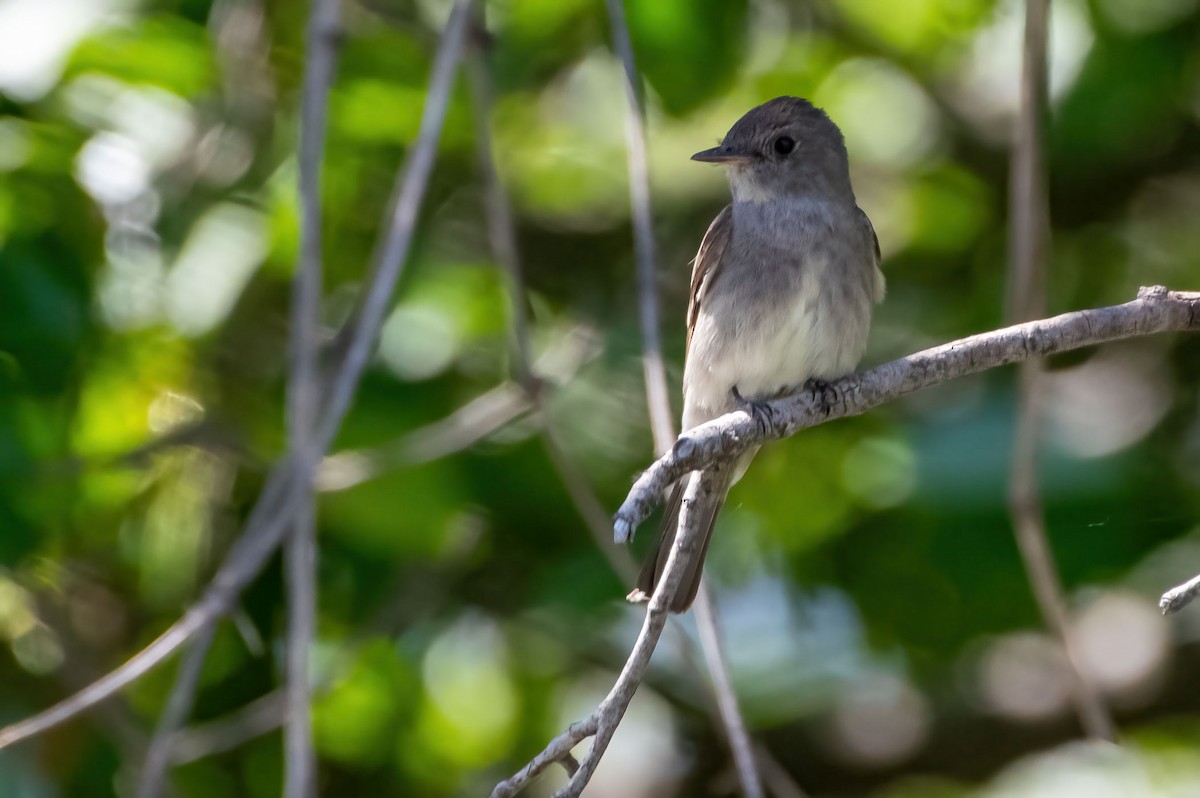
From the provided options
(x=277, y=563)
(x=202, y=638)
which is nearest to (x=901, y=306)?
(x=277, y=563)

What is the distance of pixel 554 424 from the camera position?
12.2 feet

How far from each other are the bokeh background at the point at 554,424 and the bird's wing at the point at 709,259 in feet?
0.72

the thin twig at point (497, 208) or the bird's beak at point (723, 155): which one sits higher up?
the bird's beak at point (723, 155)

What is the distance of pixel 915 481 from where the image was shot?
3.46 m

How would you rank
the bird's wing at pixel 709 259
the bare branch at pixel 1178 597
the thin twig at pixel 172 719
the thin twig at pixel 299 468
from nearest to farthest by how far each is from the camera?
the bare branch at pixel 1178 597 < the thin twig at pixel 299 468 < the thin twig at pixel 172 719 < the bird's wing at pixel 709 259

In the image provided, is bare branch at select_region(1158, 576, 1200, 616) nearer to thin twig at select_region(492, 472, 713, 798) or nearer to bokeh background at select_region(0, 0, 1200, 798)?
thin twig at select_region(492, 472, 713, 798)

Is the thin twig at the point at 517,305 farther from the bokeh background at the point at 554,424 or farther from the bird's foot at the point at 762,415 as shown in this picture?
the bird's foot at the point at 762,415

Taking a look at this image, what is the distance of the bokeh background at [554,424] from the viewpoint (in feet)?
11.6

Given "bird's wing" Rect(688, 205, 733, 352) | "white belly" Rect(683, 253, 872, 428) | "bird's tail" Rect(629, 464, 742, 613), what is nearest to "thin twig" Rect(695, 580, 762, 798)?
"bird's tail" Rect(629, 464, 742, 613)

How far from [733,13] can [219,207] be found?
1492 millimetres

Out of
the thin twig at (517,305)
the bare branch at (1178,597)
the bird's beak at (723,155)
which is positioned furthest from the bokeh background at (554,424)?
the bare branch at (1178,597)

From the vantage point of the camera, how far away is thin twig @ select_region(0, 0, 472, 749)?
2439mm

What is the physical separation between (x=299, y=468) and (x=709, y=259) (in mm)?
1584

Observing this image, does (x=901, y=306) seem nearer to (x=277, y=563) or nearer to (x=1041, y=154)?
(x=1041, y=154)
